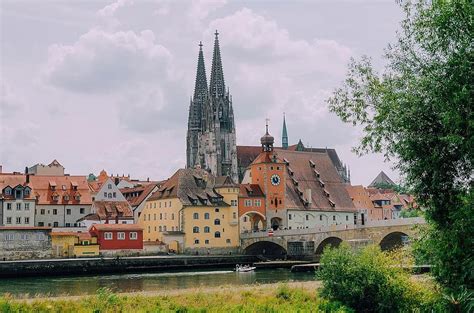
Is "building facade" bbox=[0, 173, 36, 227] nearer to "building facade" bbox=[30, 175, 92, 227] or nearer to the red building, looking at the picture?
"building facade" bbox=[30, 175, 92, 227]

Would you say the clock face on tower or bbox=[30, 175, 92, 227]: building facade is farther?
the clock face on tower

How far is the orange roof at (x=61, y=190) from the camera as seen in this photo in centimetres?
9456

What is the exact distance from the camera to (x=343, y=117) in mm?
29531

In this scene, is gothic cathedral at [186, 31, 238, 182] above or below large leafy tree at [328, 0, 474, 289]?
above

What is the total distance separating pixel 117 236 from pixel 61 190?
15785 millimetres

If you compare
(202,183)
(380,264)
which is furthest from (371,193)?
(380,264)

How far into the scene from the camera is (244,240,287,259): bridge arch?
3680 inches

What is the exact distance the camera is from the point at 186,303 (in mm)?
30719

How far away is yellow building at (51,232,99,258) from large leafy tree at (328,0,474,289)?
193 feet

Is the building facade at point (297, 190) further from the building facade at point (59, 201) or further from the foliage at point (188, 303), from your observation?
the foliage at point (188, 303)

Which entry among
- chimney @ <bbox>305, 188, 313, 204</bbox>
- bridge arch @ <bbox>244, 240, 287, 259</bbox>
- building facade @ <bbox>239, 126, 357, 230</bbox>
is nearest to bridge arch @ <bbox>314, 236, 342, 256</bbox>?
bridge arch @ <bbox>244, 240, 287, 259</bbox>

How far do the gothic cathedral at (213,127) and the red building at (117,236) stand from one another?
194 ft

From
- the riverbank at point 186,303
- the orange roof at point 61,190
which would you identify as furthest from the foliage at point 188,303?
the orange roof at point 61,190

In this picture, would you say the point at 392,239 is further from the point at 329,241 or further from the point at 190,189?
the point at 190,189
